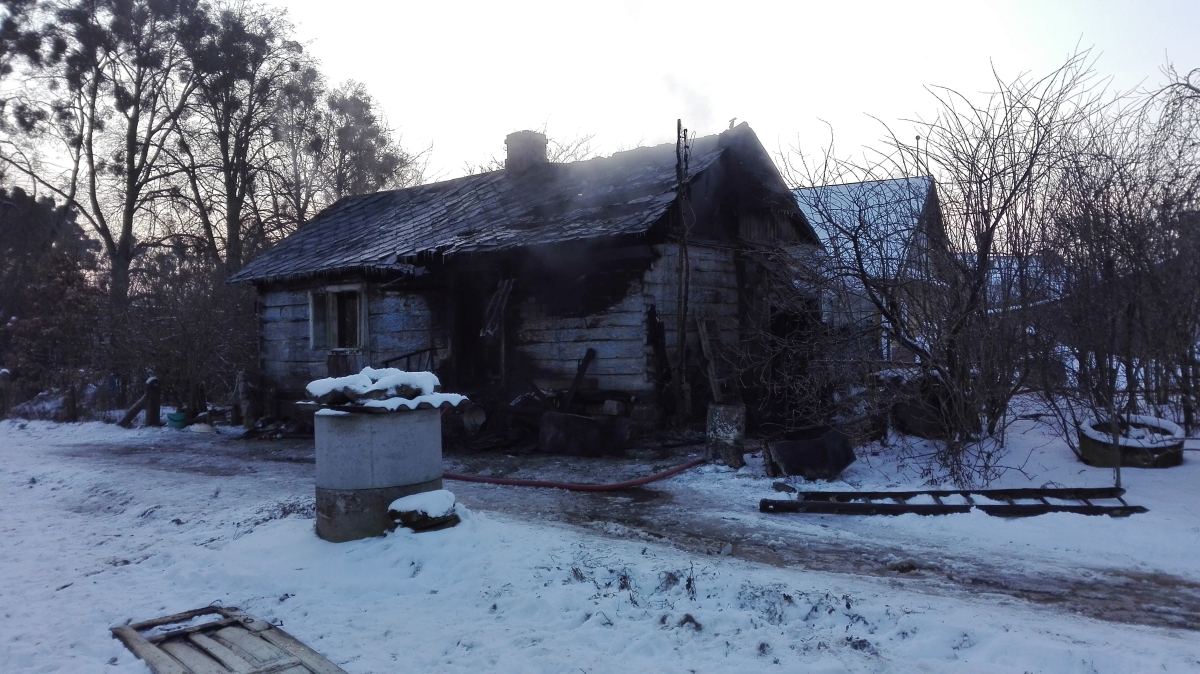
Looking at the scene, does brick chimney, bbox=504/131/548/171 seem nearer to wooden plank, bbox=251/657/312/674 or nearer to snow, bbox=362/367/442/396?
snow, bbox=362/367/442/396

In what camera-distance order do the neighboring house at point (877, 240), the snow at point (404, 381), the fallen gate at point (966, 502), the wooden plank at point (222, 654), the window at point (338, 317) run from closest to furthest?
the wooden plank at point (222, 654) < the snow at point (404, 381) < the fallen gate at point (966, 502) < the neighboring house at point (877, 240) < the window at point (338, 317)

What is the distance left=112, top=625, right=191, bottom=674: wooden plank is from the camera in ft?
14.0

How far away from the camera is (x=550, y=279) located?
12.5 meters

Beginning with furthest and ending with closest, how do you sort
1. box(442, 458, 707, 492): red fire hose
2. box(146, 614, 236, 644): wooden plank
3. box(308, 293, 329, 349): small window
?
box(308, 293, 329, 349): small window → box(442, 458, 707, 492): red fire hose → box(146, 614, 236, 644): wooden plank

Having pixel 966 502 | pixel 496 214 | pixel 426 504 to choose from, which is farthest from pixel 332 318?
pixel 966 502

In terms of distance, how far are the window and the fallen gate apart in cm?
922

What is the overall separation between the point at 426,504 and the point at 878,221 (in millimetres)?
5646

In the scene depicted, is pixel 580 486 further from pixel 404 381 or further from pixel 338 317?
pixel 338 317

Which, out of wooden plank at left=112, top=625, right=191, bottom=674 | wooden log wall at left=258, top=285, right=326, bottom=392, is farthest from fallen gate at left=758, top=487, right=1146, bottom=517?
wooden log wall at left=258, top=285, right=326, bottom=392

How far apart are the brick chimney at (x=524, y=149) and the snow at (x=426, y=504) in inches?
440

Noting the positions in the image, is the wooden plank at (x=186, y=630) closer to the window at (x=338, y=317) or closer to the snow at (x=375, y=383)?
the snow at (x=375, y=383)

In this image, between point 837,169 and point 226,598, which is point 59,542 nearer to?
point 226,598

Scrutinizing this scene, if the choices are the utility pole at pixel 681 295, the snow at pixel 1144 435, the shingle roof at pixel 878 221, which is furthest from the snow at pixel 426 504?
the snow at pixel 1144 435

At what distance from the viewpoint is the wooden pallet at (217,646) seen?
167 inches
